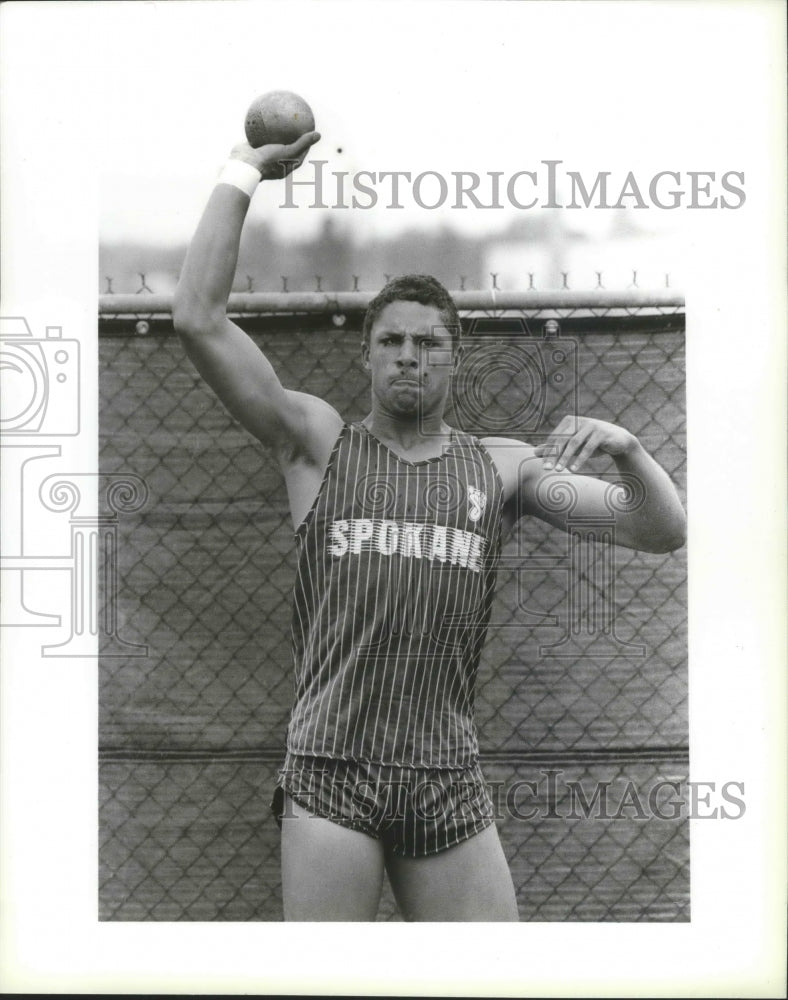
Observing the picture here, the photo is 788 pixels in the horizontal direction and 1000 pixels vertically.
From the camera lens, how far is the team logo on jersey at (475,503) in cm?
305

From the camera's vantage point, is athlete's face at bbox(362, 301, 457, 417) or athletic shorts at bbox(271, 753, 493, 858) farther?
athlete's face at bbox(362, 301, 457, 417)

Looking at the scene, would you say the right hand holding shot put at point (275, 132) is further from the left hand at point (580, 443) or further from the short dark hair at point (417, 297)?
the left hand at point (580, 443)

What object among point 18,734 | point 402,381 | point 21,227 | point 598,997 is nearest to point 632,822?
A: point 598,997

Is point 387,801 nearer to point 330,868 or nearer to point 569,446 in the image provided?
point 330,868

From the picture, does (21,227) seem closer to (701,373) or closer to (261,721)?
(261,721)

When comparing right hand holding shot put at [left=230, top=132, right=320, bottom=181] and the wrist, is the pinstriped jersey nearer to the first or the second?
the wrist

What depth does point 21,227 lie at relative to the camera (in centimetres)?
313

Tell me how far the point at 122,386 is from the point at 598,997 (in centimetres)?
192

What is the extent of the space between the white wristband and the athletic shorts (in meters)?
1.29

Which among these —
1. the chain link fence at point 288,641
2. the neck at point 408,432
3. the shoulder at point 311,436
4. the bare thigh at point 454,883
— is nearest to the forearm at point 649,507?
the chain link fence at point 288,641

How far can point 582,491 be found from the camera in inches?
124

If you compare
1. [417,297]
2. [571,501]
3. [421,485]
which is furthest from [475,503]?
[417,297]

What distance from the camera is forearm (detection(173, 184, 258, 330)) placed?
2838mm

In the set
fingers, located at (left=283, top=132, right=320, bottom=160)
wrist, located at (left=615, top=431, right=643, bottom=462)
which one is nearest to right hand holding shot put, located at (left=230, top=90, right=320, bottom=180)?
fingers, located at (left=283, top=132, right=320, bottom=160)
